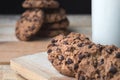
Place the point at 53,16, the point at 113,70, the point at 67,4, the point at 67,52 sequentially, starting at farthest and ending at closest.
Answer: the point at 67,4
the point at 53,16
the point at 67,52
the point at 113,70

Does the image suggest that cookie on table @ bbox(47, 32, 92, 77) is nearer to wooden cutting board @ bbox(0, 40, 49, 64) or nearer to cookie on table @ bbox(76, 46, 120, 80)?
cookie on table @ bbox(76, 46, 120, 80)

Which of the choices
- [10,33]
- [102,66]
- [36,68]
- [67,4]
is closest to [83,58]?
[102,66]

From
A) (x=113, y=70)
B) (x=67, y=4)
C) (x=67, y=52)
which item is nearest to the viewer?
(x=113, y=70)

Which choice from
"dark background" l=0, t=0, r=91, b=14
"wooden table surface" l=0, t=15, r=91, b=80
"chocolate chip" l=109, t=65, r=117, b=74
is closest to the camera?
"chocolate chip" l=109, t=65, r=117, b=74

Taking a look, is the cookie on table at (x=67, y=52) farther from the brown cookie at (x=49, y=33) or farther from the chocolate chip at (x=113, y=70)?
the brown cookie at (x=49, y=33)

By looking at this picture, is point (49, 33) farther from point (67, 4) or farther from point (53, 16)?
point (67, 4)

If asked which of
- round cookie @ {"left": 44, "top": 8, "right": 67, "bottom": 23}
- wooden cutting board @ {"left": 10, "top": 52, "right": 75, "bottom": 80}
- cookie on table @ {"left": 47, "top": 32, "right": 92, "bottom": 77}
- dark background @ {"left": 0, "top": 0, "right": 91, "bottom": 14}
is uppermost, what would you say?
cookie on table @ {"left": 47, "top": 32, "right": 92, "bottom": 77}

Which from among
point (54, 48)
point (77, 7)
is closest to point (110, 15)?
point (54, 48)

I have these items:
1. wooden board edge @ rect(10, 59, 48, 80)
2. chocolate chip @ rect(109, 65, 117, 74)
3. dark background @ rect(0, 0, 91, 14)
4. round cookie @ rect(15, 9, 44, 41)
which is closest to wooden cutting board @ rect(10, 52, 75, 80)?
wooden board edge @ rect(10, 59, 48, 80)
